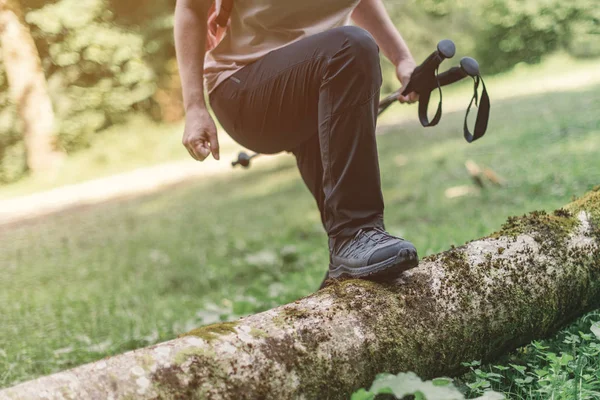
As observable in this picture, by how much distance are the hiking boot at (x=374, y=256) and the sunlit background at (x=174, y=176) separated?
133 centimetres

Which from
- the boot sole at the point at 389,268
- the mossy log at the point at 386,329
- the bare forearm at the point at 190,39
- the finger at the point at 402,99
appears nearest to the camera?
the mossy log at the point at 386,329

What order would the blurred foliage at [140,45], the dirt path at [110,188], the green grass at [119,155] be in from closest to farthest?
the dirt path at [110,188] < the green grass at [119,155] < the blurred foliage at [140,45]

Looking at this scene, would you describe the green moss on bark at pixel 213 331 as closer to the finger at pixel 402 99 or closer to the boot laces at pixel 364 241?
the boot laces at pixel 364 241

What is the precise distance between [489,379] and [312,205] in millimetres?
4841

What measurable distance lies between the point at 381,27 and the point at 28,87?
1155 cm

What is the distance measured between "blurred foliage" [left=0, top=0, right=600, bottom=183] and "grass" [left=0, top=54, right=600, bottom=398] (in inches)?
203

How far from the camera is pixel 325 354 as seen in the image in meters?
1.52

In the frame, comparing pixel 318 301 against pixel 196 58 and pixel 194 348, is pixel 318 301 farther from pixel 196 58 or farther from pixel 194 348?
pixel 196 58

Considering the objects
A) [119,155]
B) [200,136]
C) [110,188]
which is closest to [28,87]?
[119,155]

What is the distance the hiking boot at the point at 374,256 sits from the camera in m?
1.74

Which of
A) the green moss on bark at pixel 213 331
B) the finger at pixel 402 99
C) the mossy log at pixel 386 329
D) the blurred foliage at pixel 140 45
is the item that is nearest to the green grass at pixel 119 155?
the blurred foliage at pixel 140 45

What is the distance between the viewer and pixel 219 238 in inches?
225

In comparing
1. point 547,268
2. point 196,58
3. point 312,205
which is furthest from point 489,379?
point 312,205

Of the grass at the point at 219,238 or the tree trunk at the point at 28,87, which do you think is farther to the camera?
the tree trunk at the point at 28,87
